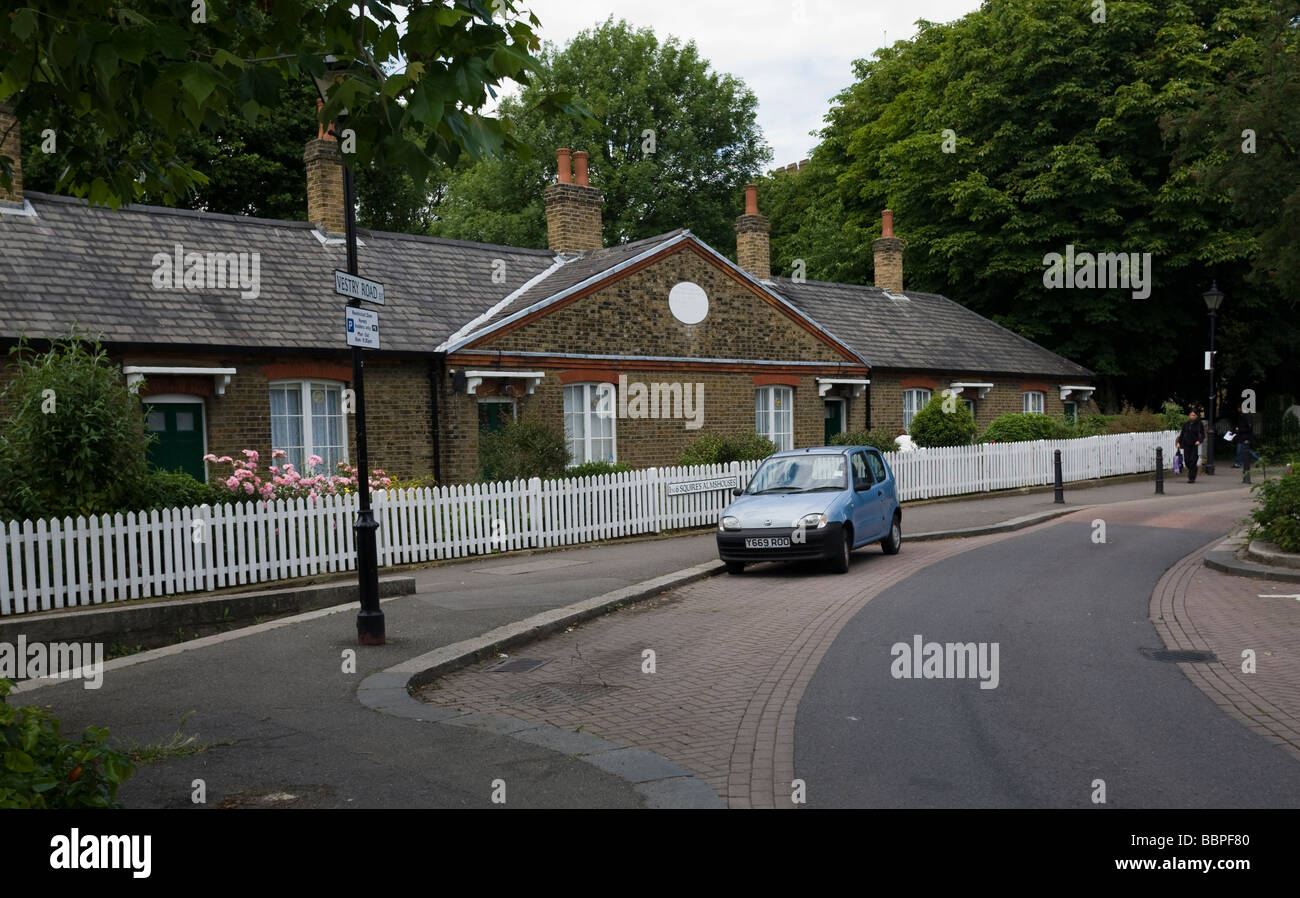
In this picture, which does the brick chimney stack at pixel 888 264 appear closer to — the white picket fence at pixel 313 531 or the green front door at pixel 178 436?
the white picket fence at pixel 313 531

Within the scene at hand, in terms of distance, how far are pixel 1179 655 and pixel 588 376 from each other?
14944 mm

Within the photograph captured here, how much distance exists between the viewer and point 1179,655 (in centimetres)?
856

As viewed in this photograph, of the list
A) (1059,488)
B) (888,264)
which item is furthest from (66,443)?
(888,264)

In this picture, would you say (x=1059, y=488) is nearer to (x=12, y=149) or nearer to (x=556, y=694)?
(x=556, y=694)

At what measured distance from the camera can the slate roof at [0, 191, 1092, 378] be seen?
16.6 metres

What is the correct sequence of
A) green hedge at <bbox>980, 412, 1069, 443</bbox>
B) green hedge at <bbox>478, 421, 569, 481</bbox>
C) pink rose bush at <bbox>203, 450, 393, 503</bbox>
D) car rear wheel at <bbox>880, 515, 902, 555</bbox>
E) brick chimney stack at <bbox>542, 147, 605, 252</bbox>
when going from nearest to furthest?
pink rose bush at <bbox>203, 450, 393, 503</bbox> → car rear wheel at <bbox>880, 515, 902, 555</bbox> → green hedge at <bbox>478, 421, 569, 481</bbox> → brick chimney stack at <bbox>542, 147, 605, 252</bbox> → green hedge at <bbox>980, 412, 1069, 443</bbox>

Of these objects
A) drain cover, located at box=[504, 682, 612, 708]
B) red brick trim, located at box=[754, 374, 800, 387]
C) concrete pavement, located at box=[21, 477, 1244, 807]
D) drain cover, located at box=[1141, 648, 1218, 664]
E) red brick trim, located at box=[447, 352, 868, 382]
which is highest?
red brick trim, located at box=[447, 352, 868, 382]

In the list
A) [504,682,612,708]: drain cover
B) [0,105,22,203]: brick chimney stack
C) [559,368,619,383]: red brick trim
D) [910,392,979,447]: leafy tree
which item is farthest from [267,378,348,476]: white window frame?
[910,392,979,447]: leafy tree

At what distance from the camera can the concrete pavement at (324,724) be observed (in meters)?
5.41
